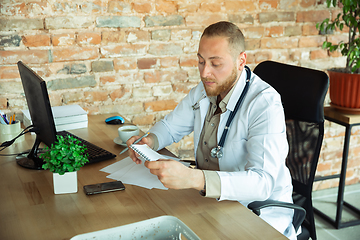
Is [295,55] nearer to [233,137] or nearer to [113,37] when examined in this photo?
[113,37]

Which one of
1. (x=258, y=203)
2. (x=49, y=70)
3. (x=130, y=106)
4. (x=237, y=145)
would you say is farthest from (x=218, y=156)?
(x=49, y=70)

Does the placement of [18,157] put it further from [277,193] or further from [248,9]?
[248,9]

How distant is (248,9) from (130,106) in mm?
1064

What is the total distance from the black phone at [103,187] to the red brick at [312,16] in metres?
1.99

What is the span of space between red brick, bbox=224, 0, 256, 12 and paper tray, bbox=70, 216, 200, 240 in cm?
178

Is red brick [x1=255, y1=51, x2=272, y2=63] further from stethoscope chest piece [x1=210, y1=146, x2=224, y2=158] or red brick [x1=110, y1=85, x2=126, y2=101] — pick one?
stethoscope chest piece [x1=210, y1=146, x2=224, y2=158]

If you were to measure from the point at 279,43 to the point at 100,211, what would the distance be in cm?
201

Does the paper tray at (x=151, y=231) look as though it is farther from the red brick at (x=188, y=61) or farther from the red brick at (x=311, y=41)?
the red brick at (x=311, y=41)

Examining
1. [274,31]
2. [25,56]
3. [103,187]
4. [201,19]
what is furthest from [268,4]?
[103,187]

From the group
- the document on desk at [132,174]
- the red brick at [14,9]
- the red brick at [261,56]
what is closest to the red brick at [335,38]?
the red brick at [261,56]

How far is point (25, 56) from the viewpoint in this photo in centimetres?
206

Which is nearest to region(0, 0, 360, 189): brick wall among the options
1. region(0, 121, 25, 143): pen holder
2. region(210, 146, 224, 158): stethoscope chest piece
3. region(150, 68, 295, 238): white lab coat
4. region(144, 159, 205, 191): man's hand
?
region(0, 121, 25, 143): pen holder

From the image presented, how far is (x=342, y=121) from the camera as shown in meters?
2.38

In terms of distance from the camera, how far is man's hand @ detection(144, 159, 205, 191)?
1.19 meters
